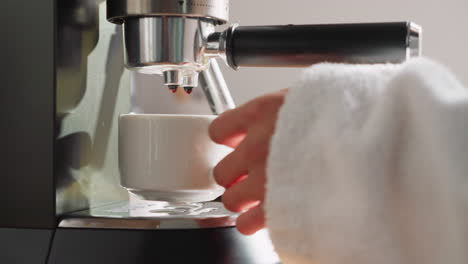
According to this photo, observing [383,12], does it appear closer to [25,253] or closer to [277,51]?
[277,51]

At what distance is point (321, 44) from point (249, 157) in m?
0.13

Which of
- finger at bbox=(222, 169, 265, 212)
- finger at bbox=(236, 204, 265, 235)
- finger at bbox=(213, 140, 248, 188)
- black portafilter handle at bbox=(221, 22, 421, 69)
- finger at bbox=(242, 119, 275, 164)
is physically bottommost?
finger at bbox=(236, 204, 265, 235)

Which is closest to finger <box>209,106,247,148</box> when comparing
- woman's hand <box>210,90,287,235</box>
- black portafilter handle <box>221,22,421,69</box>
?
woman's hand <box>210,90,287,235</box>

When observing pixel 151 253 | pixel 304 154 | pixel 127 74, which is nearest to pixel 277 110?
pixel 304 154

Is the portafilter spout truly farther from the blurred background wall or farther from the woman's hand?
the blurred background wall

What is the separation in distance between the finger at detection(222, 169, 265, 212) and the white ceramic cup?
0.09 meters

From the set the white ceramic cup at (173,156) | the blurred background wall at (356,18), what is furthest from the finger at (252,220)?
the blurred background wall at (356,18)

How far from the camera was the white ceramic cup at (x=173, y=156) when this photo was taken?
0.44m

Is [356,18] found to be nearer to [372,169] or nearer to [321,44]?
[321,44]

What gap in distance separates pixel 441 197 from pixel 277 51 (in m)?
0.20

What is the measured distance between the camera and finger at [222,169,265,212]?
329mm

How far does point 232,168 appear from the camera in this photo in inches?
13.6

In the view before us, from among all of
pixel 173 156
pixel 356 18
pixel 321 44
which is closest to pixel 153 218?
pixel 173 156

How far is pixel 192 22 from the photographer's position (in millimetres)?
477
